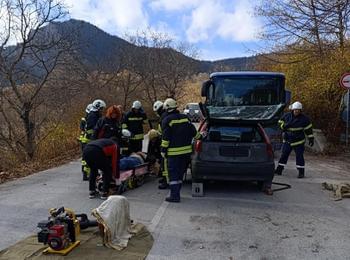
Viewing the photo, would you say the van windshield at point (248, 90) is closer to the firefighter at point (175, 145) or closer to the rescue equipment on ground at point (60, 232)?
the firefighter at point (175, 145)

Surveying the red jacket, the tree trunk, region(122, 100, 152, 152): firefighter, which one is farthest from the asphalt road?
the tree trunk

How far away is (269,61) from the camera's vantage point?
22.9 metres

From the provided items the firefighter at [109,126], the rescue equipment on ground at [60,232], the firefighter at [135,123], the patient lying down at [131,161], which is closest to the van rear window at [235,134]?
the patient lying down at [131,161]

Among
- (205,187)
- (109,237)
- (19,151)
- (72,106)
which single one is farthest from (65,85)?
(109,237)

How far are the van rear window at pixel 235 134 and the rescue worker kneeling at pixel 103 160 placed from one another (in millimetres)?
1940

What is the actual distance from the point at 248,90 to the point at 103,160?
6161mm

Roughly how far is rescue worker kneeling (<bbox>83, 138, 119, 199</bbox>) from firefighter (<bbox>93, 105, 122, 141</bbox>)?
49cm

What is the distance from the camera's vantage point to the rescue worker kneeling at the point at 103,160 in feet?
25.9

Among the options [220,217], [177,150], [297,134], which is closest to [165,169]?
[177,150]

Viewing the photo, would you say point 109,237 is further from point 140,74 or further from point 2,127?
point 140,74

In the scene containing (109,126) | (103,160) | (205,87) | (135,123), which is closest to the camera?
(103,160)

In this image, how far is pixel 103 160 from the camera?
7.95m

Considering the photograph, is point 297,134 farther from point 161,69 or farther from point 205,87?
point 161,69

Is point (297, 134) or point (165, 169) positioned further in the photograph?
point (297, 134)
